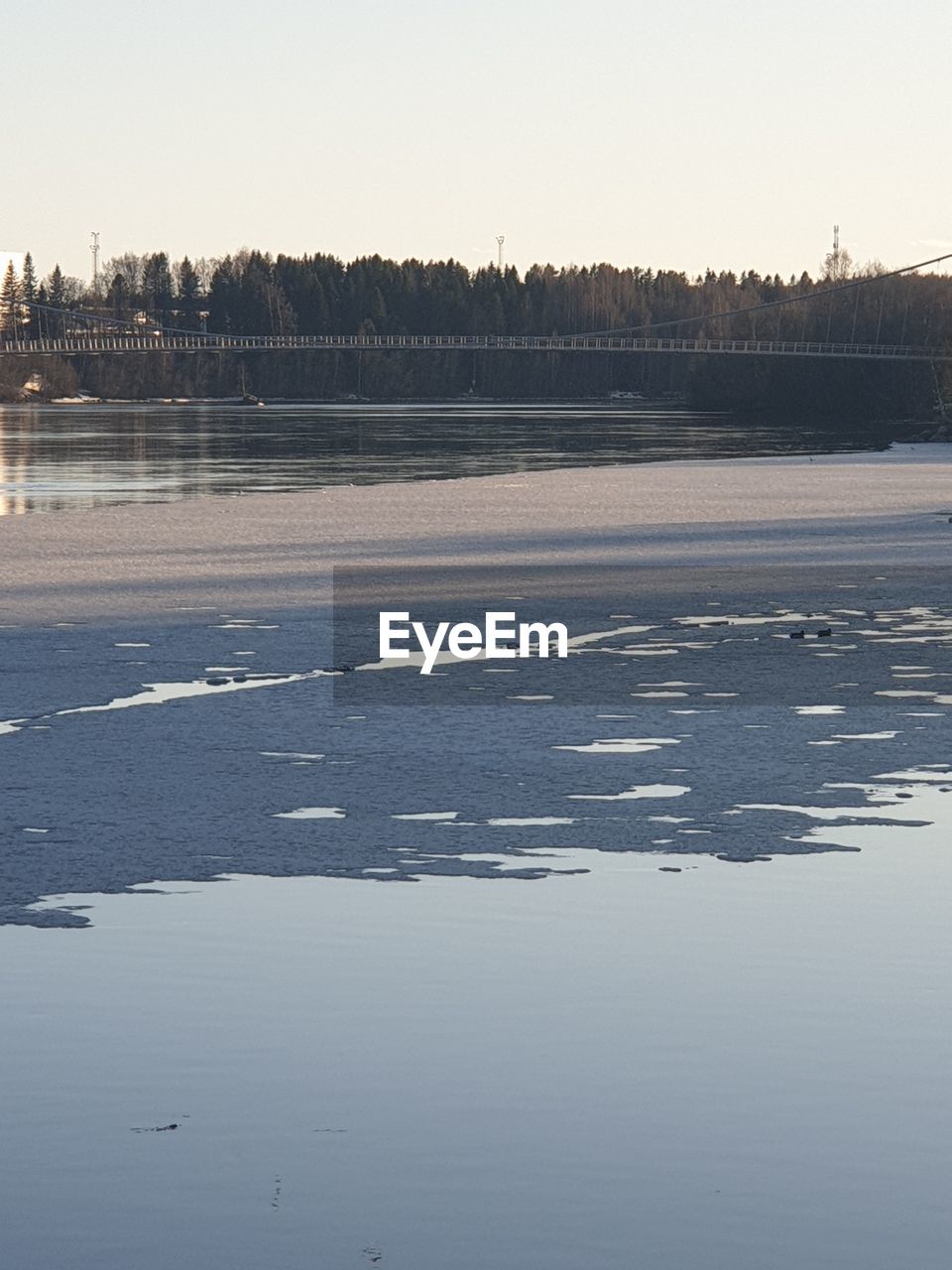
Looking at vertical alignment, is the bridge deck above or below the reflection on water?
above

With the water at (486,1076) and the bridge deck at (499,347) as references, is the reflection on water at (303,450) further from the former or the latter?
the bridge deck at (499,347)

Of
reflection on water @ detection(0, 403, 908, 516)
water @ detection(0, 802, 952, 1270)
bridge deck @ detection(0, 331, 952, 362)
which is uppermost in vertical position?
bridge deck @ detection(0, 331, 952, 362)

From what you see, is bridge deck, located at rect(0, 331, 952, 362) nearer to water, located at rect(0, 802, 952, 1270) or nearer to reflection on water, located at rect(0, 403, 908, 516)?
reflection on water, located at rect(0, 403, 908, 516)

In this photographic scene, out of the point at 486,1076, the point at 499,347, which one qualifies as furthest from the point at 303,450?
the point at 499,347

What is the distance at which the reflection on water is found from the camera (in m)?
37.2

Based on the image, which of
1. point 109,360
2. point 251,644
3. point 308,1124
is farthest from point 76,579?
point 109,360

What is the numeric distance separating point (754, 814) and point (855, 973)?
238 centimetres

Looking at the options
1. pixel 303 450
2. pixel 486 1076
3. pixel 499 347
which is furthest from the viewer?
pixel 499 347

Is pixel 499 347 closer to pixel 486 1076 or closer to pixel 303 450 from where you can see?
pixel 303 450

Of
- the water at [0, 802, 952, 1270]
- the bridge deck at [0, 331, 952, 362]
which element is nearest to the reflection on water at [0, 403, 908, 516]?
the water at [0, 802, 952, 1270]

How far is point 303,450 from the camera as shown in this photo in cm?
5738

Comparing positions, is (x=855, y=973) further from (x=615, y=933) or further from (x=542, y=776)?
(x=542, y=776)

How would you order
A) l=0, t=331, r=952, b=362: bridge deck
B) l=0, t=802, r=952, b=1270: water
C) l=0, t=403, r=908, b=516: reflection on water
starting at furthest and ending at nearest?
l=0, t=331, r=952, b=362: bridge deck < l=0, t=403, r=908, b=516: reflection on water < l=0, t=802, r=952, b=1270: water

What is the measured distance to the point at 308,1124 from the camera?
4.97 metres
